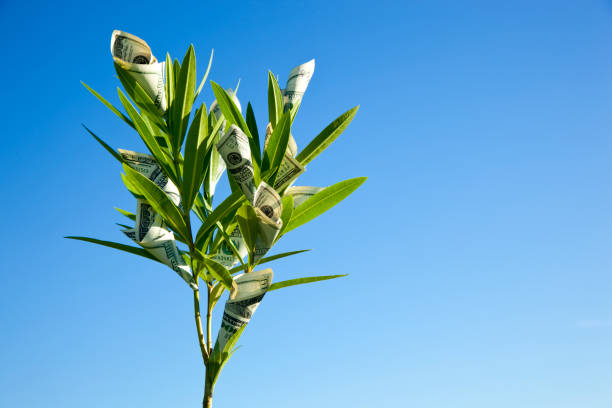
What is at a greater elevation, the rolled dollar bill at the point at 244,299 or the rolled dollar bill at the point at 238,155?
the rolled dollar bill at the point at 238,155

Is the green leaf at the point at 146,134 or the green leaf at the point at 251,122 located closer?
the green leaf at the point at 146,134

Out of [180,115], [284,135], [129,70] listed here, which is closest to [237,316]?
[284,135]

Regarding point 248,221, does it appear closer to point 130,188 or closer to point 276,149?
point 276,149

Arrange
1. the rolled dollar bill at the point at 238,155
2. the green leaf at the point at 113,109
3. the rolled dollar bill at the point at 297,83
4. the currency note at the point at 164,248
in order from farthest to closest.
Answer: the rolled dollar bill at the point at 297,83
the green leaf at the point at 113,109
the currency note at the point at 164,248
the rolled dollar bill at the point at 238,155

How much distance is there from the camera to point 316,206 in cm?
151

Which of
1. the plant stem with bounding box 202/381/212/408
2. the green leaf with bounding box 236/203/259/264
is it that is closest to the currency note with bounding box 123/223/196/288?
the green leaf with bounding box 236/203/259/264

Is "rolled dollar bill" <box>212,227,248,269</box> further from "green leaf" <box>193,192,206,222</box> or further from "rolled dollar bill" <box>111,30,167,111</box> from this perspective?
"rolled dollar bill" <box>111,30,167,111</box>

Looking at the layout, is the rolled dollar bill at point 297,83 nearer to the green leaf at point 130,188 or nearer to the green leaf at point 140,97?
the green leaf at point 140,97

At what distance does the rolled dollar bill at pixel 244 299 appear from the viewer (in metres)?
1.25

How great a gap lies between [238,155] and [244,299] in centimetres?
37

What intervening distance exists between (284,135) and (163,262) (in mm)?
496

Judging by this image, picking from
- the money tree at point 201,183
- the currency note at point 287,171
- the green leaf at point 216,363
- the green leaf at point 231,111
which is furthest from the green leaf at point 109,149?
the green leaf at point 216,363

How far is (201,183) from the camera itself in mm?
1457

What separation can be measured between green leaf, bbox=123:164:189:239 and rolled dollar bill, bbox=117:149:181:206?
62 mm
